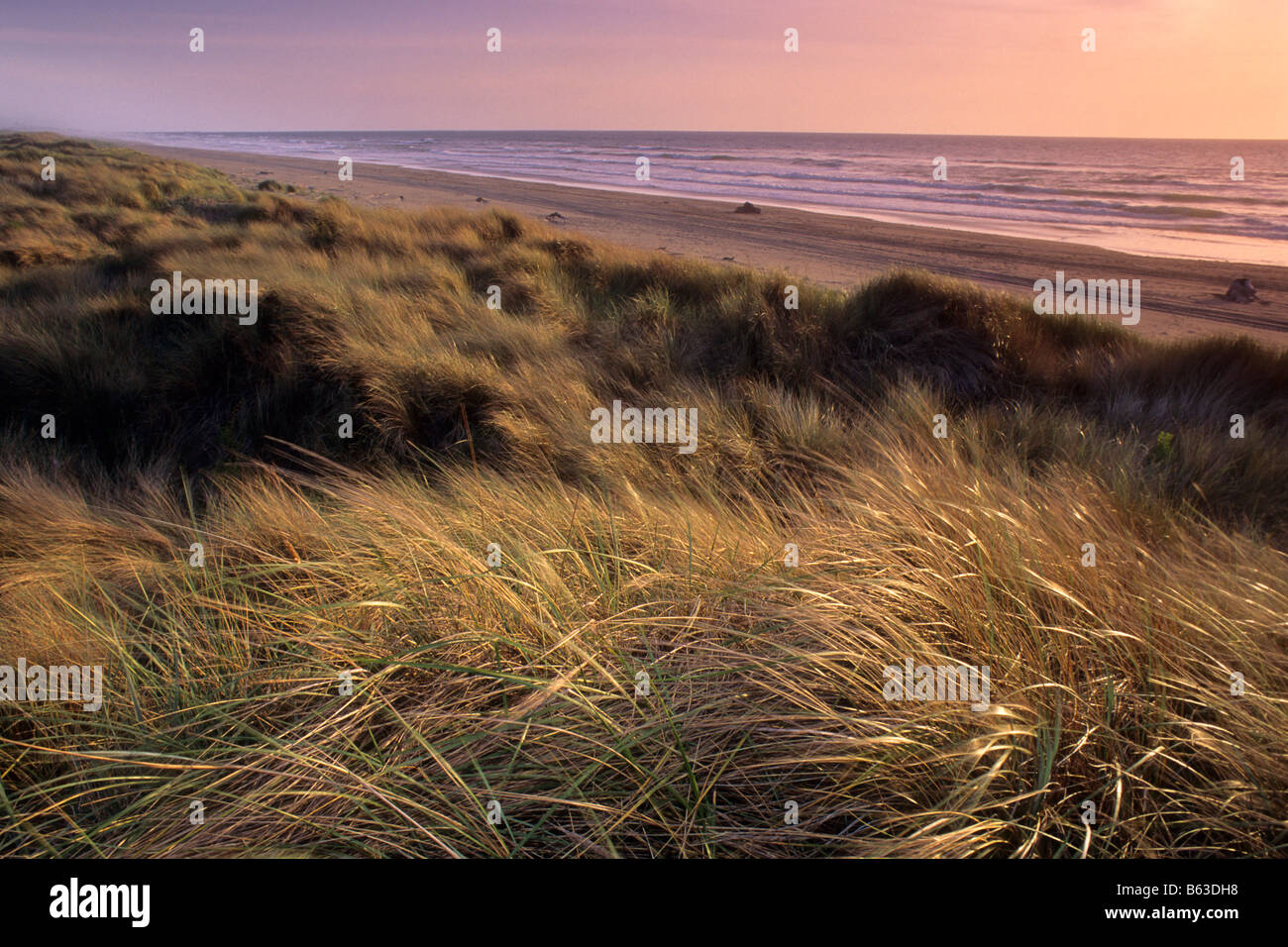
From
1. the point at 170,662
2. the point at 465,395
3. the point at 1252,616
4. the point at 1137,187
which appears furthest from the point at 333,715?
the point at 1137,187

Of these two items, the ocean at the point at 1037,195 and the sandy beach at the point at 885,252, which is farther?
the ocean at the point at 1037,195

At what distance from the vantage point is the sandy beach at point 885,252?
1094cm

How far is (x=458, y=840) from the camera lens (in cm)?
174

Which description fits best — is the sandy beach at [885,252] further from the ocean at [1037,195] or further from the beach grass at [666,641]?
the beach grass at [666,641]

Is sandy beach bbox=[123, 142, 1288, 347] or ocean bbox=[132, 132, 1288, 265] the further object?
ocean bbox=[132, 132, 1288, 265]

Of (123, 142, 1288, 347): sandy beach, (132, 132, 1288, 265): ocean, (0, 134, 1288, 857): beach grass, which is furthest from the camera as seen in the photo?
(132, 132, 1288, 265): ocean

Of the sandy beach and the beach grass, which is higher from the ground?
the sandy beach

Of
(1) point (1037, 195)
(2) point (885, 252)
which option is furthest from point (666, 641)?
(1) point (1037, 195)

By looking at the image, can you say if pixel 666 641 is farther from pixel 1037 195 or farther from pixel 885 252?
pixel 1037 195

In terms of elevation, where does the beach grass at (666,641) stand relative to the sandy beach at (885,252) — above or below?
below

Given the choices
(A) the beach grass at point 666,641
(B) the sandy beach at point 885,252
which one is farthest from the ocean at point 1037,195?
(A) the beach grass at point 666,641

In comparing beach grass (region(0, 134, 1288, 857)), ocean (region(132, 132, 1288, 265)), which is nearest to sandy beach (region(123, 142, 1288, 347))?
ocean (region(132, 132, 1288, 265))

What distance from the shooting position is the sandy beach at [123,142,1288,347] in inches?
431

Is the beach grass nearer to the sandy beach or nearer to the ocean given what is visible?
the sandy beach
